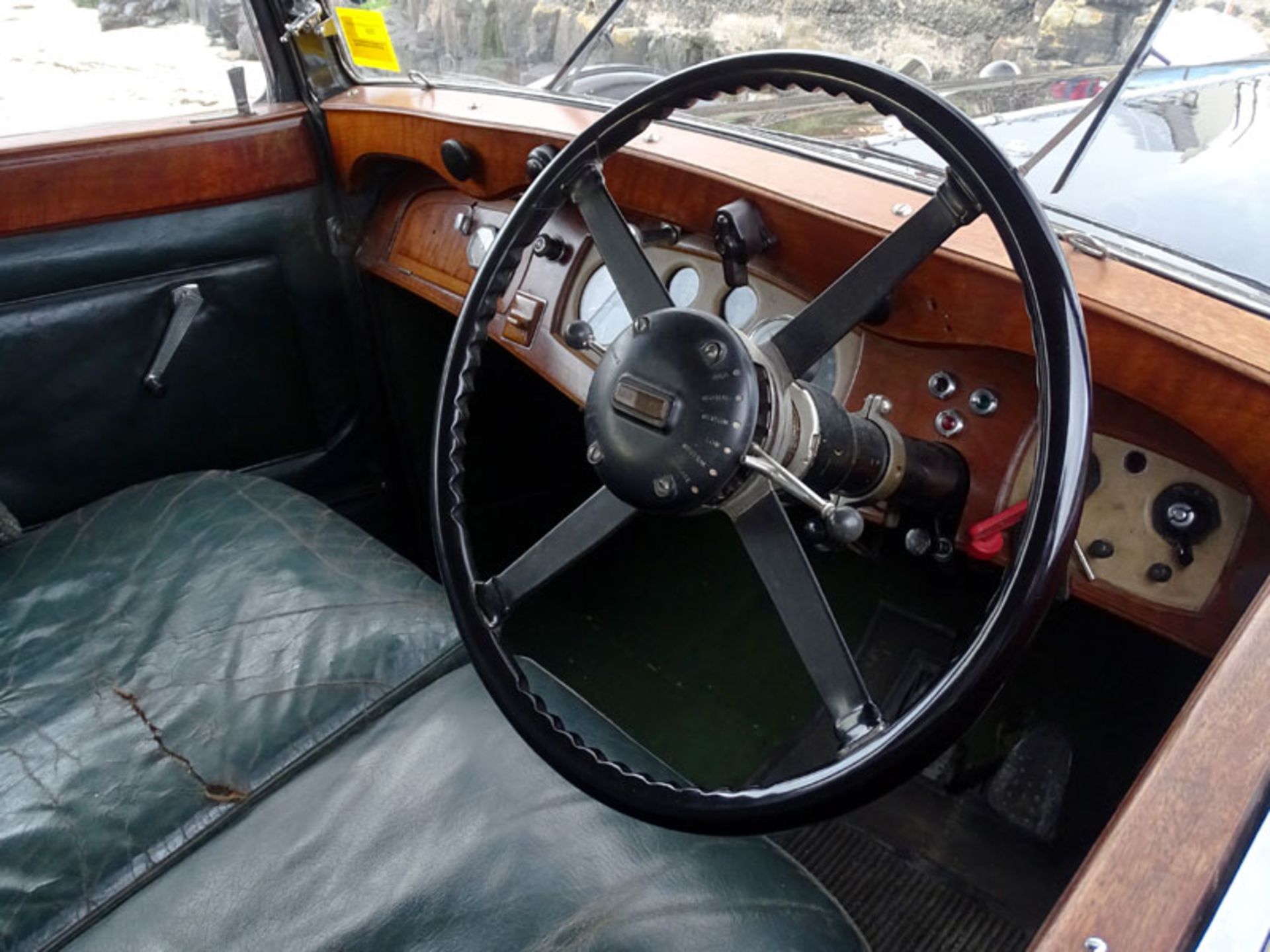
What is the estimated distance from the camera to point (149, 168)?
1.77m

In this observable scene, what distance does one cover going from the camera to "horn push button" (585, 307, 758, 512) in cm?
87

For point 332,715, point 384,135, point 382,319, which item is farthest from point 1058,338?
point 382,319

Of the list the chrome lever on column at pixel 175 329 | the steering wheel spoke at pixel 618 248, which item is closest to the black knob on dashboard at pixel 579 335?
the steering wheel spoke at pixel 618 248

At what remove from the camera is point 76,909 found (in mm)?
1078

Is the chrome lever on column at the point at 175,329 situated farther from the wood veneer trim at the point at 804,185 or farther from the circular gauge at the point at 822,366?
A: the circular gauge at the point at 822,366

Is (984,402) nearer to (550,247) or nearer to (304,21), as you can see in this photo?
(550,247)

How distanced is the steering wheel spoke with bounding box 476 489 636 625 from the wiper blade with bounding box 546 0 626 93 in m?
1.03

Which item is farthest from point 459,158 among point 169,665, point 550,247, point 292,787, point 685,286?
point 292,787

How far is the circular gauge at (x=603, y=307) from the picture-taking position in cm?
158

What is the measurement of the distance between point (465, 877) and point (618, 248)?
0.64 metres

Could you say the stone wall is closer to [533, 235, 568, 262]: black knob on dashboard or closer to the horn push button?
[533, 235, 568, 262]: black knob on dashboard

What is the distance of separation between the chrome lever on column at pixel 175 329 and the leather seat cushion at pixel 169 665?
0.30 meters

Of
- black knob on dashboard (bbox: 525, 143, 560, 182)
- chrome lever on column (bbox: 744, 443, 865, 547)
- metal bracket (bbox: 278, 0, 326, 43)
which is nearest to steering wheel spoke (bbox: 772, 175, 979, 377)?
chrome lever on column (bbox: 744, 443, 865, 547)

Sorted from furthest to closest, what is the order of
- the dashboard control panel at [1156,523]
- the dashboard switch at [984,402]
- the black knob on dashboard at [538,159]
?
1. the black knob on dashboard at [538,159]
2. the dashboard switch at [984,402]
3. the dashboard control panel at [1156,523]
